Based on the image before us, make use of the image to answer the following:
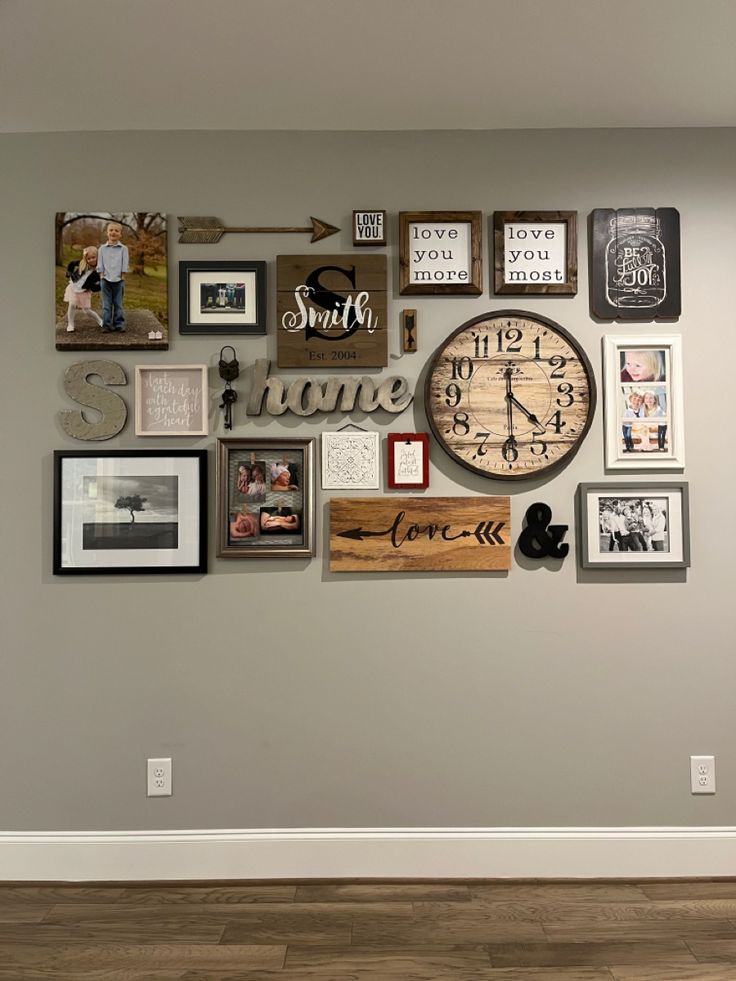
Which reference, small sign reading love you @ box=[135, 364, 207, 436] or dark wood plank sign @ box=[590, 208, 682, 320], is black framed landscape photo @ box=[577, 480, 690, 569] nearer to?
dark wood plank sign @ box=[590, 208, 682, 320]

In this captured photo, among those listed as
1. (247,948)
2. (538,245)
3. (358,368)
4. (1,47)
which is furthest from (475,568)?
(1,47)

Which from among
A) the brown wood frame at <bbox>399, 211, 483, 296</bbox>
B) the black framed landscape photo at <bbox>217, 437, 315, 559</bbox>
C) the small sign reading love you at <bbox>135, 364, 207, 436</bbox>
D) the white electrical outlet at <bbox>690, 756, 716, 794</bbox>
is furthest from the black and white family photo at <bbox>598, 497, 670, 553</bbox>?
the small sign reading love you at <bbox>135, 364, 207, 436</bbox>

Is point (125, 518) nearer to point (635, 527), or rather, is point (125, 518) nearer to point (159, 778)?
point (159, 778)

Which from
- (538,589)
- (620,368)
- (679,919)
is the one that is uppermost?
(620,368)

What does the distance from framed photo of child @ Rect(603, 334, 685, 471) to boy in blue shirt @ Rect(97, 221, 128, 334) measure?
5.29 feet

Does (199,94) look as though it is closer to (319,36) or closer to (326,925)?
(319,36)

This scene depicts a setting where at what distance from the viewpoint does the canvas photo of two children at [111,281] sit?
271 cm

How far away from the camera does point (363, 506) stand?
2.69 metres

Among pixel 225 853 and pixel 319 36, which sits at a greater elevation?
pixel 319 36

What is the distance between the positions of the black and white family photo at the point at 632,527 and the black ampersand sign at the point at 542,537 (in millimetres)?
139

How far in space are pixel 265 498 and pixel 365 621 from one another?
520 mm

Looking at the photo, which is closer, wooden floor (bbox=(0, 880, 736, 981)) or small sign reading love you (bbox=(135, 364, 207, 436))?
wooden floor (bbox=(0, 880, 736, 981))

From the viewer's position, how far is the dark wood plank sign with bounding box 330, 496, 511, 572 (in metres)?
2.69

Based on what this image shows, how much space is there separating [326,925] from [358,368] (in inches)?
66.5
